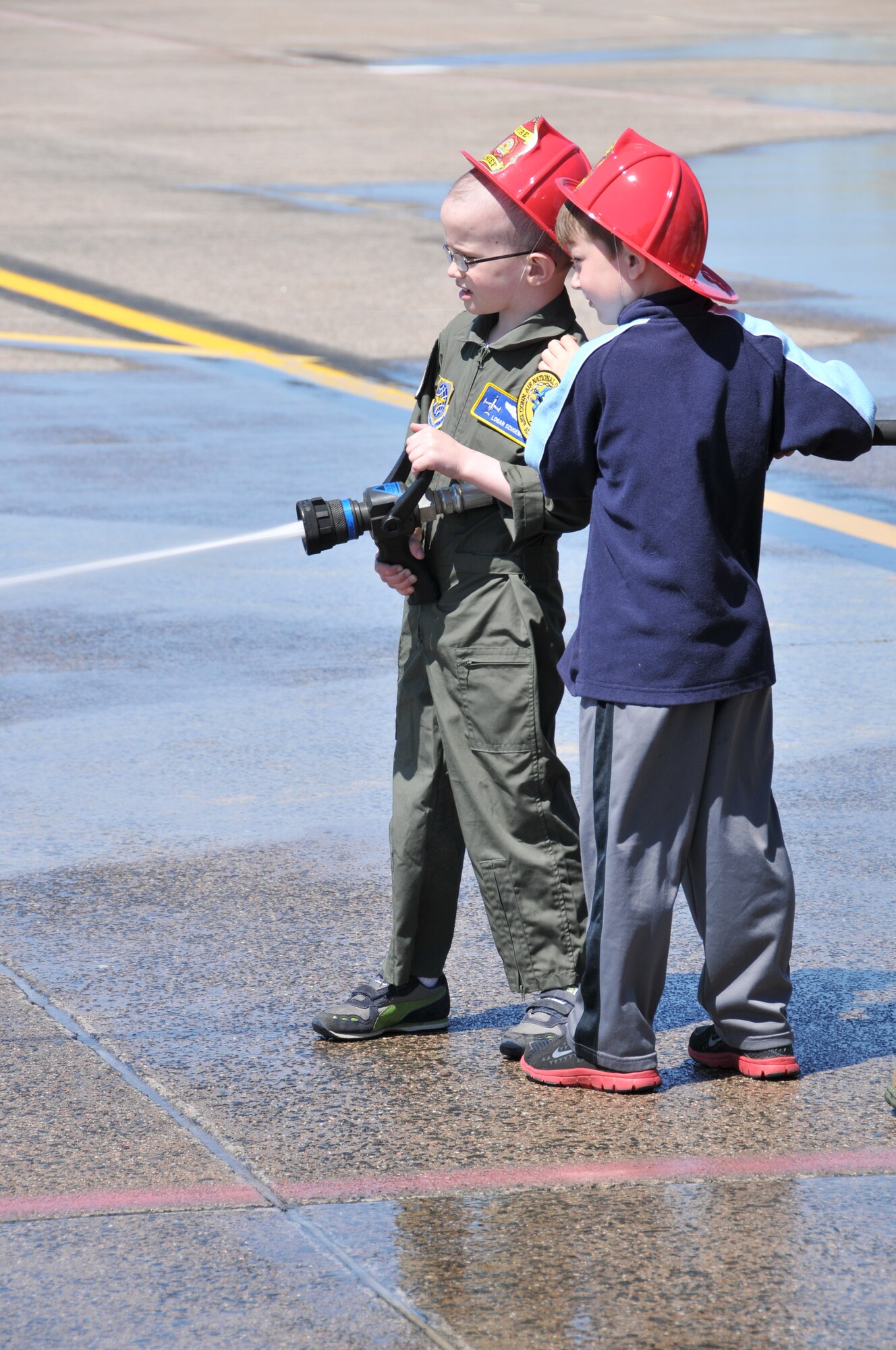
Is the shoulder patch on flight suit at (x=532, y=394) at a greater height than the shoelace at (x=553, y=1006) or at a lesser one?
greater

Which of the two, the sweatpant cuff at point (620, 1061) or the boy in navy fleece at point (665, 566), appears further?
Answer: the sweatpant cuff at point (620, 1061)

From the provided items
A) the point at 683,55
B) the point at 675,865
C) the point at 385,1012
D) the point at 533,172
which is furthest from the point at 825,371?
the point at 683,55

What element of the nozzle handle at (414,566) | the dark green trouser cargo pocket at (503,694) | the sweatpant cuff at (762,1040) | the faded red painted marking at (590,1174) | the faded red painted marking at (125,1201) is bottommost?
the faded red painted marking at (125,1201)

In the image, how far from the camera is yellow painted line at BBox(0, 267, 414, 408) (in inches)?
438

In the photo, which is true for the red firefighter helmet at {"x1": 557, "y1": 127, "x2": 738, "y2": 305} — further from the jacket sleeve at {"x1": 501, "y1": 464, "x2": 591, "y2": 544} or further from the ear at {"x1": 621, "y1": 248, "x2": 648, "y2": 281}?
the jacket sleeve at {"x1": 501, "y1": 464, "x2": 591, "y2": 544}

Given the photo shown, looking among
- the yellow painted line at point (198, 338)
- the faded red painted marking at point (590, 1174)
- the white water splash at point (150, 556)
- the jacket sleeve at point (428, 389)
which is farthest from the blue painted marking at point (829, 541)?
the faded red painted marking at point (590, 1174)

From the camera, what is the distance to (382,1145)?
3.49m

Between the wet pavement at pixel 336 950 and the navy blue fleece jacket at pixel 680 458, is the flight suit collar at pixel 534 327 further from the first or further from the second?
the wet pavement at pixel 336 950

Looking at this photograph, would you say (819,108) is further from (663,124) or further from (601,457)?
(601,457)

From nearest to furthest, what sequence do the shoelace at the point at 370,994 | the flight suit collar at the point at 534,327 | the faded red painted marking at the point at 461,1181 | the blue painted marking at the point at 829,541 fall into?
the faded red painted marking at the point at 461,1181 → the flight suit collar at the point at 534,327 → the shoelace at the point at 370,994 → the blue painted marking at the point at 829,541

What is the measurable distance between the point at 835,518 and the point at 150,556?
2.81 m

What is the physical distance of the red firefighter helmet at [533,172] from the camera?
12.0ft

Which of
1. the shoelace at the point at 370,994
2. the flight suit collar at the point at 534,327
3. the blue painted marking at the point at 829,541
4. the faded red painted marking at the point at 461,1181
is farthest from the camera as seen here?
the blue painted marking at the point at 829,541

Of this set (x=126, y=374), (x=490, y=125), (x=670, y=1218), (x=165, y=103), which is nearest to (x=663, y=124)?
(x=490, y=125)
